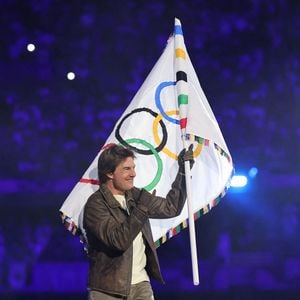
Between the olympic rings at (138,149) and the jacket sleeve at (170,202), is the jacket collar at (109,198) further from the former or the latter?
the olympic rings at (138,149)

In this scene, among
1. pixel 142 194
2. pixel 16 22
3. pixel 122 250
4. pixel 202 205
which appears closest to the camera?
pixel 122 250

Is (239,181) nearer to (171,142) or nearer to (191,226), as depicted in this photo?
(171,142)

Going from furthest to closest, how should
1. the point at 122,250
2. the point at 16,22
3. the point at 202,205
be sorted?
the point at 16,22 → the point at 202,205 → the point at 122,250

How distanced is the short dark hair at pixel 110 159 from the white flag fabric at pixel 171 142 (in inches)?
11.1

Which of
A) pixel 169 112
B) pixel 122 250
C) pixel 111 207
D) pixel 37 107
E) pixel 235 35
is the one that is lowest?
pixel 122 250

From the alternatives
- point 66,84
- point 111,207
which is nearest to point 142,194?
point 111,207

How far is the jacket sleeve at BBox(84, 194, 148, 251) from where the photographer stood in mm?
2320

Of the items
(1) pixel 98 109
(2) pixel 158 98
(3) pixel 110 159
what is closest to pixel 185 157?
(3) pixel 110 159

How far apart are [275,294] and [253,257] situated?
32 cm

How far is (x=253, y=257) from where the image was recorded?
4.98 meters

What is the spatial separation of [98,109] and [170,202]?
7.32 ft

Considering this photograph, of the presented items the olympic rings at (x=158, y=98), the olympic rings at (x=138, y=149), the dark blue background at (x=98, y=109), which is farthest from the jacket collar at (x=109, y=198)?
the dark blue background at (x=98, y=109)

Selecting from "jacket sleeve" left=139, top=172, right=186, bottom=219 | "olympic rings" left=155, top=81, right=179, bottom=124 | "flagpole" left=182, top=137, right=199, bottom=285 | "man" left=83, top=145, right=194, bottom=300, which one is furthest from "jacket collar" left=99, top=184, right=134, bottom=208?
"olympic rings" left=155, top=81, right=179, bottom=124

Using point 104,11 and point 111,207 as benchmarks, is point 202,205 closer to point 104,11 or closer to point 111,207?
point 111,207
